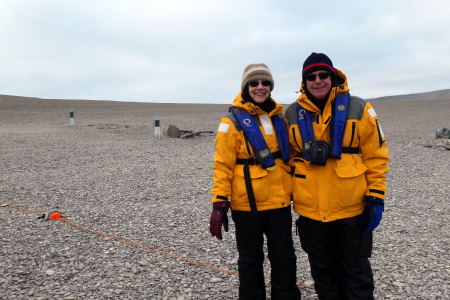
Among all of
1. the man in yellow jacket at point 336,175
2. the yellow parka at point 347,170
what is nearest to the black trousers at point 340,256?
the man in yellow jacket at point 336,175

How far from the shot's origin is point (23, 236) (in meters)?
5.19

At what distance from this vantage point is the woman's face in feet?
10.5

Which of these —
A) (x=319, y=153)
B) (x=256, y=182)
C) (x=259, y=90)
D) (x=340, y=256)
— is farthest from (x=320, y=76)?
(x=340, y=256)

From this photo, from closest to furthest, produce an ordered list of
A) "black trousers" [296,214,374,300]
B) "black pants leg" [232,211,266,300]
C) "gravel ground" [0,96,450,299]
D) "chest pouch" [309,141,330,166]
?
"chest pouch" [309,141,330,166] < "black trousers" [296,214,374,300] < "black pants leg" [232,211,266,300] < "gravel ground" [0,96,450,299]

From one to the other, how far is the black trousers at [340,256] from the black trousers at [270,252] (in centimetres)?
18

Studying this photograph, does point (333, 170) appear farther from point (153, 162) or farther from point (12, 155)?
point (12, 155)

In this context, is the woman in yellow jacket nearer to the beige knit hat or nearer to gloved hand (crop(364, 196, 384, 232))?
the beige knit hat

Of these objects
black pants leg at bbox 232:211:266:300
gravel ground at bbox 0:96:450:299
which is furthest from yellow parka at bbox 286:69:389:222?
gravel ground at bbox 0:96:450:299

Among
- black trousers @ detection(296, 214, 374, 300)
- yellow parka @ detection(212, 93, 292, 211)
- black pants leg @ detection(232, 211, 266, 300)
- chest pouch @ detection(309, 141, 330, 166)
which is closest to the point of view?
chest pouch @ detection(309, 141, 330, 166)

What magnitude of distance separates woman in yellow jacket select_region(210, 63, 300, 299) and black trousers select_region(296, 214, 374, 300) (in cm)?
22

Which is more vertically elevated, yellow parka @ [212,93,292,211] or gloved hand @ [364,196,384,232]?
yellow parka @ [212,93,292,211]

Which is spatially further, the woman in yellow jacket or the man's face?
the woman in yellow jacket

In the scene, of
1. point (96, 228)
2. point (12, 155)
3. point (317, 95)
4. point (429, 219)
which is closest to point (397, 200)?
point (429, 219)

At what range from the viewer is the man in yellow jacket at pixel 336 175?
9.59 feet
